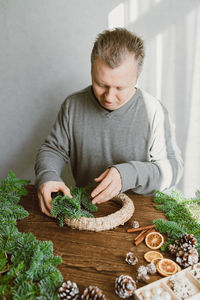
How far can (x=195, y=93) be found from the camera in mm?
1981

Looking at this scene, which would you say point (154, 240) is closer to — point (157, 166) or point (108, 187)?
point (108, 187)

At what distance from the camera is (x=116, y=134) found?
162 cm

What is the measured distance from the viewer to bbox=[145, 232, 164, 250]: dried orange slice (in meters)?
0.99

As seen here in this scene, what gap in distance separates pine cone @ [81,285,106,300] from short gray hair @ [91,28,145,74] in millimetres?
987

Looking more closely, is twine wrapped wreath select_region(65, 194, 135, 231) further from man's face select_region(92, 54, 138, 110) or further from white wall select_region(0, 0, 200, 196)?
white wall select_region(0, 0, 200, 196)

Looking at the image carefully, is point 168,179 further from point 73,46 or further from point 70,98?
point 73,46

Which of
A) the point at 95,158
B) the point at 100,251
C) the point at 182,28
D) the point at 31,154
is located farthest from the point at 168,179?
the point at 31,154

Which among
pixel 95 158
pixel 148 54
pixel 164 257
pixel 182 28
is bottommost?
pixel 164 257

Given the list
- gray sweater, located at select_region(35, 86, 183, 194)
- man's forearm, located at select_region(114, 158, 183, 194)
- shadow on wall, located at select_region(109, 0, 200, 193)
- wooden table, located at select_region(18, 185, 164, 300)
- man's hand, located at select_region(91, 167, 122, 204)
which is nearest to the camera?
wooden table, located at select_region(18, 185, 164, 300)

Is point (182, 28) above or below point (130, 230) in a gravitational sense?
above

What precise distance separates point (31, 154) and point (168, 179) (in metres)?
1.43

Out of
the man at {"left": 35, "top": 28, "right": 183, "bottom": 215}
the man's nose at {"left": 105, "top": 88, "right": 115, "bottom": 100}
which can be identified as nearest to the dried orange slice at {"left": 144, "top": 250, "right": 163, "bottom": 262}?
the man at {"left": 35, "top": 28, "right": 183, "bottom": 215}

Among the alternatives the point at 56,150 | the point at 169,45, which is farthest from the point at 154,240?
the point at 169,45

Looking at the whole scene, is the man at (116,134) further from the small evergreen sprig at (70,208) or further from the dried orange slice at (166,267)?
the dried orange slice at (166,267)
